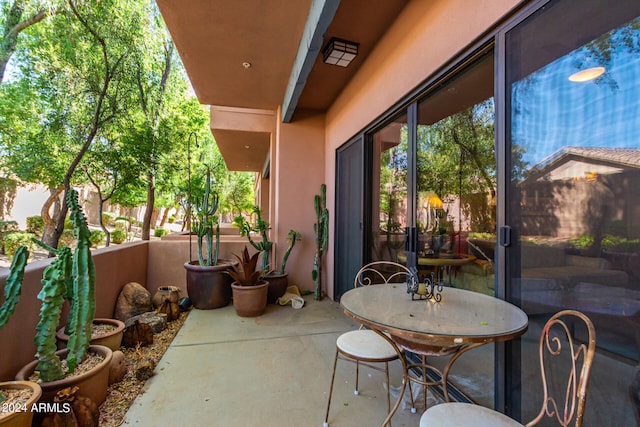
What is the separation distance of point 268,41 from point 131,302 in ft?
10.8

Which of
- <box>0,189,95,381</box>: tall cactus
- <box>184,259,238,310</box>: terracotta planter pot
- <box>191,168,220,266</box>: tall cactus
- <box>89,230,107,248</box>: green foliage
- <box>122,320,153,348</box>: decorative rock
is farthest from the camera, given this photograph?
<box>89,230,107,248</box>: green foliage

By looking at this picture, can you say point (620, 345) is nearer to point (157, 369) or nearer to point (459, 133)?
point (459, 133)

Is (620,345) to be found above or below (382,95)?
below

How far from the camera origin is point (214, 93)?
4207mm

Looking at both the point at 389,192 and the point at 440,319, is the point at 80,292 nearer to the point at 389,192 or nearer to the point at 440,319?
the point at 440,319

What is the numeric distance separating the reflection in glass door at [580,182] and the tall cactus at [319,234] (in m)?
3.16

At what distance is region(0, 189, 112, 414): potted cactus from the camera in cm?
160

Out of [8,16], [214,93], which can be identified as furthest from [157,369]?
[8,16]

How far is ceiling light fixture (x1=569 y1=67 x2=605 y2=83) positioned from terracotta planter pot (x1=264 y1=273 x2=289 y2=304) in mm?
3812

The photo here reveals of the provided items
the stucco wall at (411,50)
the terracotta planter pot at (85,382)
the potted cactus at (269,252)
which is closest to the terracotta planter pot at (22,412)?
the terracotta planter pot at (85,382)

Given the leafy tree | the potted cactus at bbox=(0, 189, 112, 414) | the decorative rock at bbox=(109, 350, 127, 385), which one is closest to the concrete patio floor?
the decorative rock at bbox=(109, 350, 127, 385)

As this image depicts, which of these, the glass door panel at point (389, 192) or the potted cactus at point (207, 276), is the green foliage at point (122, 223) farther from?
the glass door panel at point (389, 192)

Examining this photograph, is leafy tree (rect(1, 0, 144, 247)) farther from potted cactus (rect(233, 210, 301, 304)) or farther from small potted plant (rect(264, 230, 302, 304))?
small potted plant (rect(264, 230, 302, 304))

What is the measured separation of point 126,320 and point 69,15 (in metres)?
5.58
